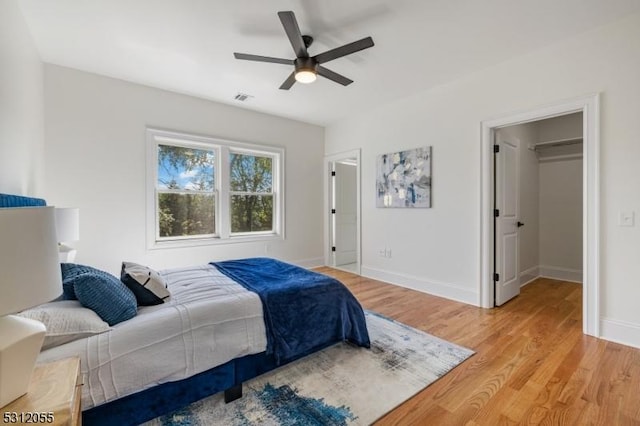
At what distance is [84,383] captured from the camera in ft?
4.29

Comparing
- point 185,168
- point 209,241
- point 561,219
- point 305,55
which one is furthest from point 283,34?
point 561,219

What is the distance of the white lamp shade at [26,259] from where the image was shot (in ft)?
2.43

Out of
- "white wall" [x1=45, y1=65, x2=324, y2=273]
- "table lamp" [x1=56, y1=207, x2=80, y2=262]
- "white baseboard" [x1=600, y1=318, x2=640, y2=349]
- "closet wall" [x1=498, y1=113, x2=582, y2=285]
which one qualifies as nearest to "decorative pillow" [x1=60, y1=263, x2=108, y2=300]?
"table lamp" [x1=56, y1=207, x2=80, y2=262]

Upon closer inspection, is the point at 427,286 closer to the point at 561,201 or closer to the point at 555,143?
the point at 561,201

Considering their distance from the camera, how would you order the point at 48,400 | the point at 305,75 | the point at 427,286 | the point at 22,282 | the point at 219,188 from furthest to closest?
the point at 219,188 → the point at 427,286 → the point at 305,75 → the point at 48,400 → the point at 22,282

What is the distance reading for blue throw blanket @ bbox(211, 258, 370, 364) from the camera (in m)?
1.96

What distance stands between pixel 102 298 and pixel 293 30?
210cm

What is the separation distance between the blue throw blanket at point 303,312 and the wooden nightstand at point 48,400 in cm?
105

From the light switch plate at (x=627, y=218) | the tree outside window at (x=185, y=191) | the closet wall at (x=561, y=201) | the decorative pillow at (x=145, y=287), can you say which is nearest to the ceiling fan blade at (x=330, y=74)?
the decorative pillow at (x=145, y=287)

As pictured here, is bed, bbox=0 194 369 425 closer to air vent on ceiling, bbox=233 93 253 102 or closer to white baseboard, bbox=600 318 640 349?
white baseboard, bbox=600 318 640 349

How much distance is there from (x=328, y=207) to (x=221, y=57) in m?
3.17

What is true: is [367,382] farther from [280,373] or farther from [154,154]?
[154,154]

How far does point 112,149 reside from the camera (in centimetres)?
348

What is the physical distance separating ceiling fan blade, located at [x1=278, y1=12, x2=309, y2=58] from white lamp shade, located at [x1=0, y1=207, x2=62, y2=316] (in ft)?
5.78
